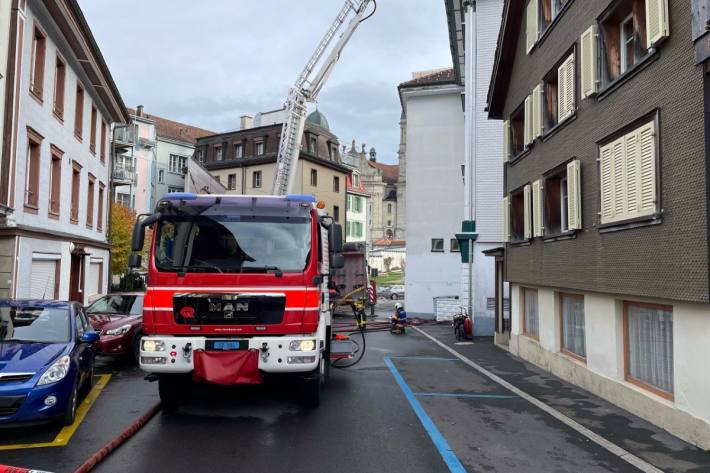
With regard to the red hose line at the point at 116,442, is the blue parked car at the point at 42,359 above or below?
above

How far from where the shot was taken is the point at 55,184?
17266mm

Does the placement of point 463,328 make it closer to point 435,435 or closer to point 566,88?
point 566,88

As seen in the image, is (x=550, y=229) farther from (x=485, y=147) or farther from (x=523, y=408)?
(x=485, y=147)

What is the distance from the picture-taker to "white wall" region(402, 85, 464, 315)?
29844 millimetres

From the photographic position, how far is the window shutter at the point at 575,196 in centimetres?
1018

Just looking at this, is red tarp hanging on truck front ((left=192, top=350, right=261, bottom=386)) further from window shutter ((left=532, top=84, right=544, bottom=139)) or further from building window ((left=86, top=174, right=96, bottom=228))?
building window ((left=86, top=174, right=96, bottom=228))

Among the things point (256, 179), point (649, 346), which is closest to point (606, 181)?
point (649, 346)

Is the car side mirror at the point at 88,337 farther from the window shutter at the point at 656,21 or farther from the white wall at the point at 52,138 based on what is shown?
the window shutter at the point at 656,21

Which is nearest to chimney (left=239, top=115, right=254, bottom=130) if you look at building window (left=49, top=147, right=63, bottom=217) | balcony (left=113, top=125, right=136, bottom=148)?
balcony (left=113, top=125, right=136, bottom=148)

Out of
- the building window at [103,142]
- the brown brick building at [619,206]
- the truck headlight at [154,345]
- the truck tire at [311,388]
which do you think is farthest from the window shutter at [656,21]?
the building window at [103,142]

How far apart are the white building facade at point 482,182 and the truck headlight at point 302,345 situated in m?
14.4

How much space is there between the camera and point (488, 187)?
20891 mm

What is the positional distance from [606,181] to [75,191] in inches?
694

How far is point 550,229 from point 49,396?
10.1 metres
